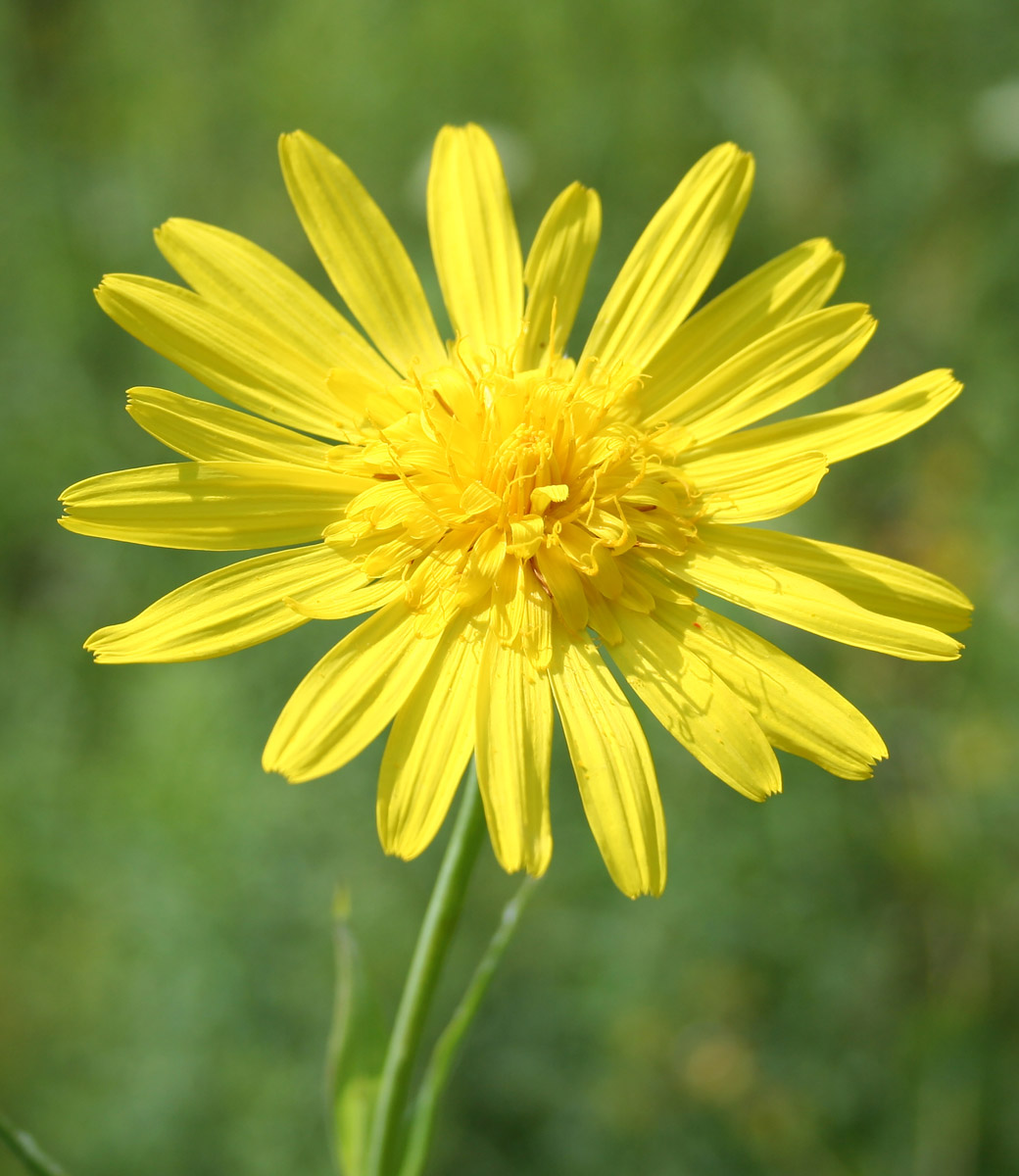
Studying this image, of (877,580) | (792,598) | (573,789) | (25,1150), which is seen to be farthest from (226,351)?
(573,789)

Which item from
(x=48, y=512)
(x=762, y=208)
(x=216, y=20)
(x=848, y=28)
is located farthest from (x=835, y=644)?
(x=216, y=20)

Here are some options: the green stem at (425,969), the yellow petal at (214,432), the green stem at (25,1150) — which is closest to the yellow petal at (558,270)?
the yellow petal at (214,432)

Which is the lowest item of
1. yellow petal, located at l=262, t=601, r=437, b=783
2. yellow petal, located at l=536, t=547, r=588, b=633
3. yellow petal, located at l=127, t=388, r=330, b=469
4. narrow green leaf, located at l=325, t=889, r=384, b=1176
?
narrow green leaf, located at l=325, t=889, r=384, b=1176

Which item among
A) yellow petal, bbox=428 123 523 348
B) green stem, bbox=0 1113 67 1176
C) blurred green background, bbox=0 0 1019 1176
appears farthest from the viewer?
blurred green background, bbox=0 0 1019 1176

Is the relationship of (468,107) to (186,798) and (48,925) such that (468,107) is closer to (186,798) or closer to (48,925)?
(186,798)

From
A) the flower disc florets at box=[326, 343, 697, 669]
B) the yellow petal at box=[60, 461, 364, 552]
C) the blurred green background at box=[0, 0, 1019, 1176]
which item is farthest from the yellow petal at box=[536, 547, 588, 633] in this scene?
the blurred green background at box=[0, 0, 1019, 1176]

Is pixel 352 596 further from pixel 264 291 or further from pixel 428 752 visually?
pixel 264 291

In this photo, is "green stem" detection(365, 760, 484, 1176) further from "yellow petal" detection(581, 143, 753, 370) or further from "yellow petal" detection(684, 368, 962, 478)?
"yellow petal" detection(581, 143, 753, 370)
